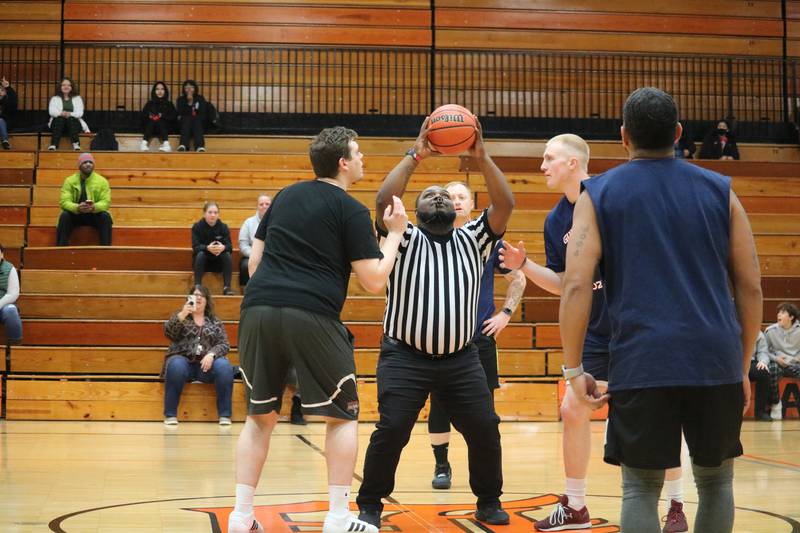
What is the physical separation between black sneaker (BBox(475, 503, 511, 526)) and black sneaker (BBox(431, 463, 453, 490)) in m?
1.07

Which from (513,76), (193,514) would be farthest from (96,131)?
(193,514)

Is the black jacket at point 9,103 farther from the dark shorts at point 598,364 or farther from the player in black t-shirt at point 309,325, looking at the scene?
the dark shorts at point 598,364

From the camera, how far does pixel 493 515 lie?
4566 millimetres

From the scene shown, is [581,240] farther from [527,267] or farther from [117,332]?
[117,332]

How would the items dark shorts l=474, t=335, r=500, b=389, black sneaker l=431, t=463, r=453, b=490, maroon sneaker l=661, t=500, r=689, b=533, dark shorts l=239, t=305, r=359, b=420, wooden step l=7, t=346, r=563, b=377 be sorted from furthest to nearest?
wooden step l=7, t=346, r=563, b=377 < dark shorts l=474, t=335, r=500, b=389 < black sneaker l=431, t=463, r=453, b=490 < maroon sneaker l=661, t=500, r=689, b=533 < dark shorts l=239, t=305, r=359, b=420

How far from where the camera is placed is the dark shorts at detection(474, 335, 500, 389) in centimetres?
585

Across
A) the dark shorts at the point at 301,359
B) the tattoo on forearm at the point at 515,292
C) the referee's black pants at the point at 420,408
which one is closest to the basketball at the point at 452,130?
the referee's black pants at the point at 420,408

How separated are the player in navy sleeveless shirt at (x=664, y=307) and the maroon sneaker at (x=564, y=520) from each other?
59.2 inches

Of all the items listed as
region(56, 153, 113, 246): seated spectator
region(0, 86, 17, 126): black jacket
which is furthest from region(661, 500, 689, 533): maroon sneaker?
region(0, 86, 17, 126): black jacket

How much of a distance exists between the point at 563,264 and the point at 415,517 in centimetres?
137

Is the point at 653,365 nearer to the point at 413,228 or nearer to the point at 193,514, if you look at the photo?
the point at 413,228

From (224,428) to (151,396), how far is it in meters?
0.98

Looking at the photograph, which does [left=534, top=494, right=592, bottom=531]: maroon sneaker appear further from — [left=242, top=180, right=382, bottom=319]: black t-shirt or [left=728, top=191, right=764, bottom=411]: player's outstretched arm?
[left=728, top=191, right=764, bottom=411]: player's outstretched arm

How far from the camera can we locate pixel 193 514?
15.8 feet
